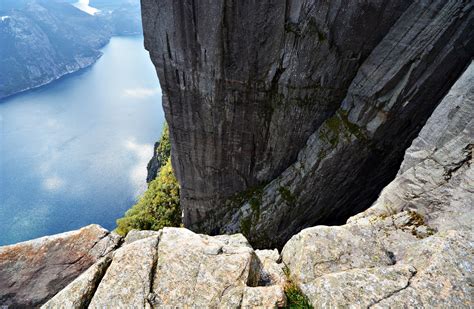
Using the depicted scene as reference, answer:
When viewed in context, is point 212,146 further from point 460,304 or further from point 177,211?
point 460,304

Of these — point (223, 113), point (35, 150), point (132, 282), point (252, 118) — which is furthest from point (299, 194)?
point (35, 150)

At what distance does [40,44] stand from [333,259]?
185m

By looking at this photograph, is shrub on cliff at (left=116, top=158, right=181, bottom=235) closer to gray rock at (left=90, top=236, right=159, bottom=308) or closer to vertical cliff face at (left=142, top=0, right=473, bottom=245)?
vertical cliff face at (left=142, top=0, right=473, bottom=245)

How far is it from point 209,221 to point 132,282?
15476 millimetres

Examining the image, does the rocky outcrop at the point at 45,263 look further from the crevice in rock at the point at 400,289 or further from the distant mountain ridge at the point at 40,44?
the distant mountain ridge at the point at 40,44

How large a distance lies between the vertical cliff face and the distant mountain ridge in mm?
128772

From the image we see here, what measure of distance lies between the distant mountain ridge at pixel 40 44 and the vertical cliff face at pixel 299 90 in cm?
12877

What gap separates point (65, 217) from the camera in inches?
2012

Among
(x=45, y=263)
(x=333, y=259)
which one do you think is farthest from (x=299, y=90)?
(x=45, y=263)

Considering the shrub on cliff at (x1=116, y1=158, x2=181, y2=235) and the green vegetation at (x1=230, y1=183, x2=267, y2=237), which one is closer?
the green vegetation at (x1=230, y1=183, x2=267, y2=237)

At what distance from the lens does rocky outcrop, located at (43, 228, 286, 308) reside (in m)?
7.67

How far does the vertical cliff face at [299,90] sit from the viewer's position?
13.2 meters

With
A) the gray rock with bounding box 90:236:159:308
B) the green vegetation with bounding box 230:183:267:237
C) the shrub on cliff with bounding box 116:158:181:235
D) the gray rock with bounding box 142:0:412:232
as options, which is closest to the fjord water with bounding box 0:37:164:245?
the shrub on cliff with bounding box 116:158:181:235

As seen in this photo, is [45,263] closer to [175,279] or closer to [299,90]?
[175,279]
